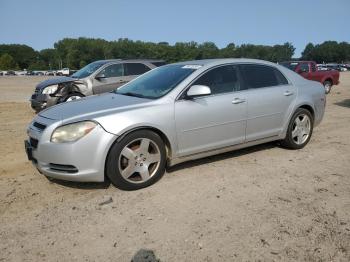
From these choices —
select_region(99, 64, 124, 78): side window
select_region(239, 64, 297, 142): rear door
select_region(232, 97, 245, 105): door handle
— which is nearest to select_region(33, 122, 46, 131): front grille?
select_region(232, 97, 245, 105): door handle

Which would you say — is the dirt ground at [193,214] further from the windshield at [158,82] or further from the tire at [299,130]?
the windshield at [158,82]

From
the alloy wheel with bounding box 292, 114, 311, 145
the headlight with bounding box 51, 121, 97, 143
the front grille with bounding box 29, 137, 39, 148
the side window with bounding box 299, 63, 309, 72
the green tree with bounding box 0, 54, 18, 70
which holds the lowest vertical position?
the green tree with bounding box 0, 54, 18, 70

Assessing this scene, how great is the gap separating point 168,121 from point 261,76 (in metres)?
1.94

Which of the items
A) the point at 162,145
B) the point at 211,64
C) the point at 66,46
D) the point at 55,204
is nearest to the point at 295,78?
the point at 211,64

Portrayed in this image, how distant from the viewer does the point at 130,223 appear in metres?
3.59

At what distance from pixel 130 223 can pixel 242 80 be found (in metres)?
2.82

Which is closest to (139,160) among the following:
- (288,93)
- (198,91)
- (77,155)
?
(77,155)

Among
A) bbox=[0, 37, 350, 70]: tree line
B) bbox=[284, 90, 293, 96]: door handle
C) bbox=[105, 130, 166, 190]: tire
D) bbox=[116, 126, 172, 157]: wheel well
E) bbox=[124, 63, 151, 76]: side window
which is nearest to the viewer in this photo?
bbox=[105, 130, 166, 190]: tire

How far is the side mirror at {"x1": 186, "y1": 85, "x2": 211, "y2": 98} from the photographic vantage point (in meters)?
4.64

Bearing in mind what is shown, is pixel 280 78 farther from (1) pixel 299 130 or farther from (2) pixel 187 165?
(2) pixel 187 165

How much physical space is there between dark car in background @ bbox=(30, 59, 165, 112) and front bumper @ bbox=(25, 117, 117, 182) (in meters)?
6.28

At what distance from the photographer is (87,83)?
34.9 ft

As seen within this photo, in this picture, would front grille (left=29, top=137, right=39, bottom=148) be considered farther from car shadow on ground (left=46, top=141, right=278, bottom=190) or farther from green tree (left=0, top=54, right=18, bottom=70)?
green tree (left=0, top=54, right=18, bottom=70)

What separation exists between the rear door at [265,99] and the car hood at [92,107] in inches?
64.5
